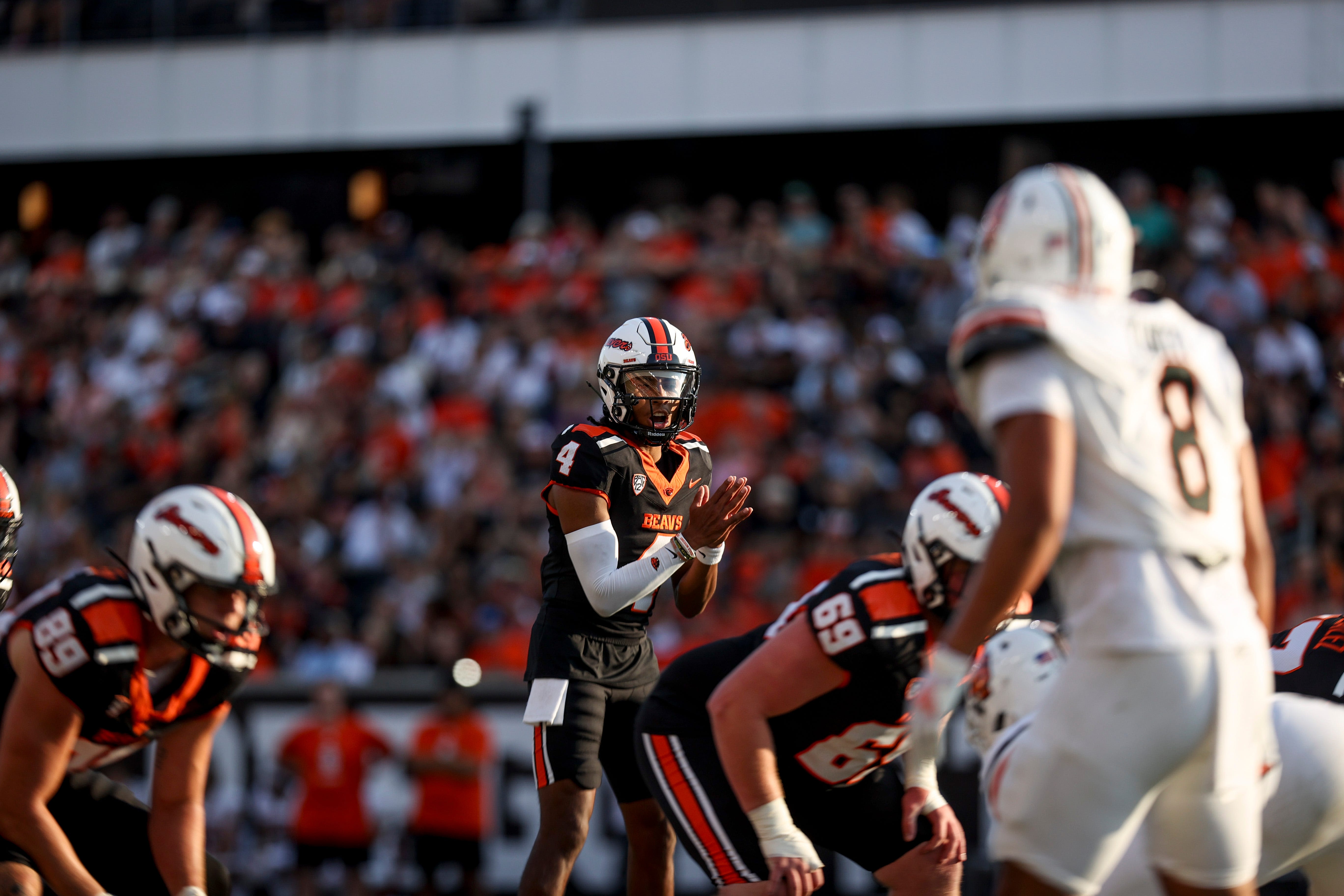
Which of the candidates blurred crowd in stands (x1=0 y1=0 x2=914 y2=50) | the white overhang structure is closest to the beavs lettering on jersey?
the white overhang structure

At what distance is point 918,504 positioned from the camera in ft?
14.9

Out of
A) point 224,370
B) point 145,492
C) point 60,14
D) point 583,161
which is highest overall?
point 60,14

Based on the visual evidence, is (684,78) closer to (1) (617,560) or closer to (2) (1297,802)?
(1) (617,560)

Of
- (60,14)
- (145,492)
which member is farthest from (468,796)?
(60,14)

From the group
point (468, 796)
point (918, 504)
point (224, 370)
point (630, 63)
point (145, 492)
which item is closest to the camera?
point (918, 504)

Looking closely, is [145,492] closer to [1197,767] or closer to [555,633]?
[555,633]

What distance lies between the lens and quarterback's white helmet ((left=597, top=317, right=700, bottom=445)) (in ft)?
18.2

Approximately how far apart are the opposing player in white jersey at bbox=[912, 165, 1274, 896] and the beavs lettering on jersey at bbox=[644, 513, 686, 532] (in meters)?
2.16

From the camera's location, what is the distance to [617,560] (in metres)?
5.30

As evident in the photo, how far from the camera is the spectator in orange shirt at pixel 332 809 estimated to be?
1038 cm

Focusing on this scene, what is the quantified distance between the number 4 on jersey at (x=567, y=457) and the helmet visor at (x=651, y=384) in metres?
0.31

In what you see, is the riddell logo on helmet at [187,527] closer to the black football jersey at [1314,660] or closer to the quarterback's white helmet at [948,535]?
the quarterback's white helmet at [948,535]

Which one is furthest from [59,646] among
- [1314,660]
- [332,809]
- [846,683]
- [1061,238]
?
[332,809]

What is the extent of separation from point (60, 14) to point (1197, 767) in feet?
74.5
